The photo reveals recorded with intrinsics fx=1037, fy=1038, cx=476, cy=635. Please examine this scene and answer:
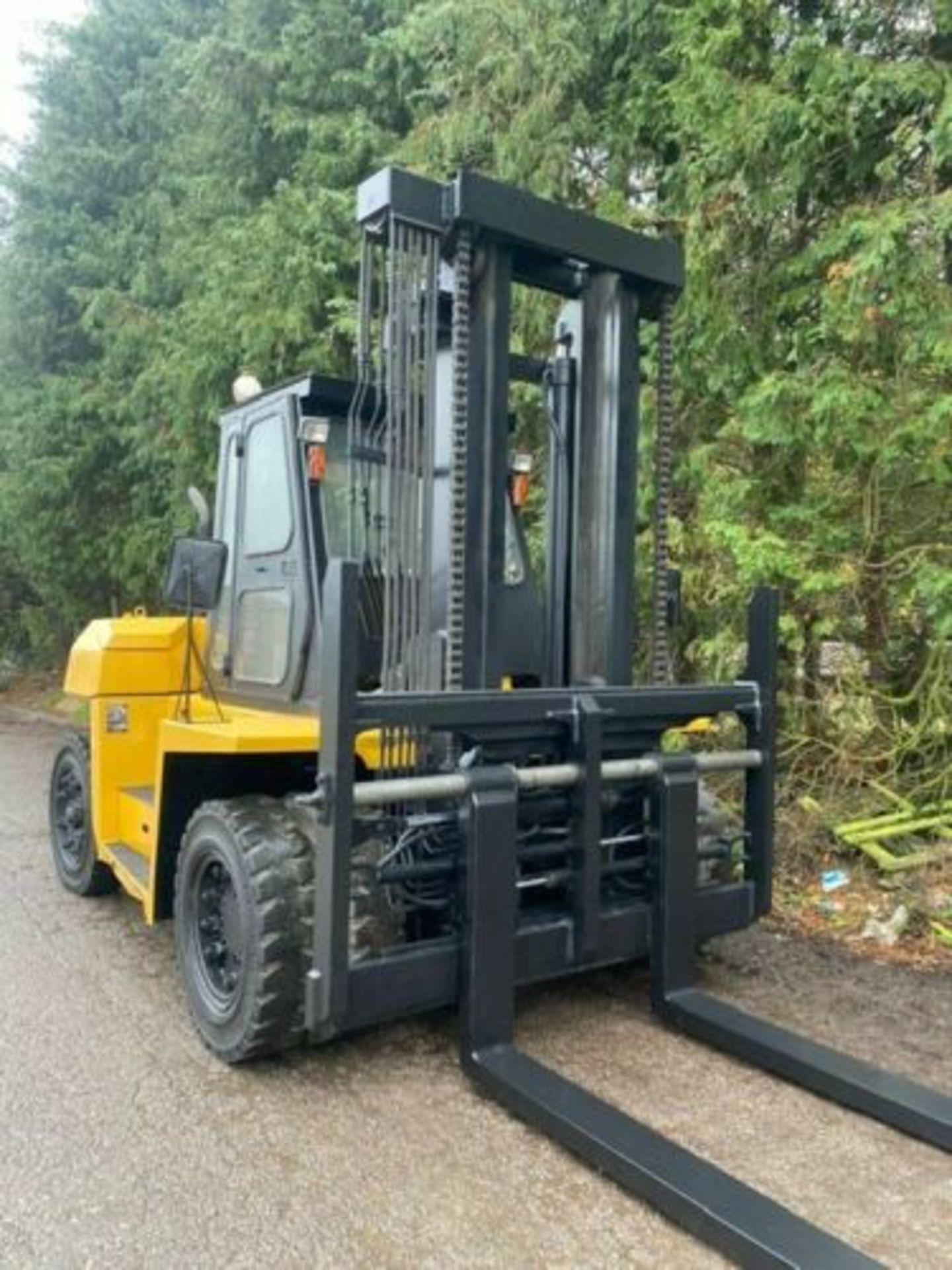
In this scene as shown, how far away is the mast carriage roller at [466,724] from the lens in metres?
3.07

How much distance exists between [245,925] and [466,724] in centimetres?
97

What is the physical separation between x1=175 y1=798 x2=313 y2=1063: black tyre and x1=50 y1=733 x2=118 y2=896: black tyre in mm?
1678

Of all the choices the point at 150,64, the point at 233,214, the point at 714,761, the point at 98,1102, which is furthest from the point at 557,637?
the point at 150,64

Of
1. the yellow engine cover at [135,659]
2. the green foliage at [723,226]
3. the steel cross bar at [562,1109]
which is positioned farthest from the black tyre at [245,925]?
the green foliage at [723,226]

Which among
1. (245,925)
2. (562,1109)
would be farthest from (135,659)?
(562,1109)

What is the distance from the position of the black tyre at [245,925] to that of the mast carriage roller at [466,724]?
0.04ft

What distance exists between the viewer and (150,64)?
537 inches

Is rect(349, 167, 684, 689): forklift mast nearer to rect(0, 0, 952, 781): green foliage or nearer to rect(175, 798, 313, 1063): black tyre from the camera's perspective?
rect(175, 798, 313, 1063): black tyre

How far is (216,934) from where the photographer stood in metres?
3.73

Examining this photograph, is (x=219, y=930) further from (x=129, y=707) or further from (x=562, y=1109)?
(x=129, y=707)

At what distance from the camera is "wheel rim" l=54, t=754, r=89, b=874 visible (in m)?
5.56

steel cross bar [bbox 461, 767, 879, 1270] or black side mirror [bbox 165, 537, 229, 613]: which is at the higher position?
black side mirror [bbox 165, 537, 229, 613]

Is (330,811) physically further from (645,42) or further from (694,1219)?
(645,42)

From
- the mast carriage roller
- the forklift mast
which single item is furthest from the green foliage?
the forklift mast
